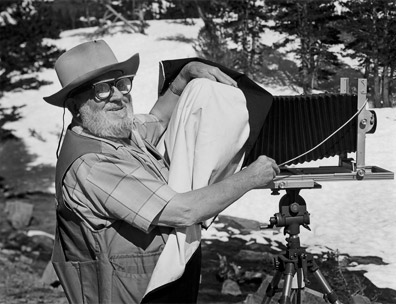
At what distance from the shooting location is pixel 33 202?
7.97 metres

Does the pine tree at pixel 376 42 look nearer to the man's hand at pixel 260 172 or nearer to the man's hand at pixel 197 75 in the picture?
the man's hand at pixel 197 75

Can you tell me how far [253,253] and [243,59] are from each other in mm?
1619

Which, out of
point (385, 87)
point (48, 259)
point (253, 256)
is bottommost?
point (48, 259)

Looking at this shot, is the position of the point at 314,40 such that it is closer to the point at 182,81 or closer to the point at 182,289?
the point at 182,81

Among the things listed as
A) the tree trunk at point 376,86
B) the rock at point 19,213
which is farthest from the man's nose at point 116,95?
the rock at point 19,213

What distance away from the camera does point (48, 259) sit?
22.8 feet

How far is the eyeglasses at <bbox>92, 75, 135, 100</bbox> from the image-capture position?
2164 mm

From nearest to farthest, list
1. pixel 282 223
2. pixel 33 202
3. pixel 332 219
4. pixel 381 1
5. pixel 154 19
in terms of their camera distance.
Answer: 1. pixel 282 223
2. pixel 381 1
3. pixel 332 219
4. pixel 154 19
5. pixel 33 202

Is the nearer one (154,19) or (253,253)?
(253,253)

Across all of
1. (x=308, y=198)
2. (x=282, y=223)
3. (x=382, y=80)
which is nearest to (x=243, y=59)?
(x=308, y=198)

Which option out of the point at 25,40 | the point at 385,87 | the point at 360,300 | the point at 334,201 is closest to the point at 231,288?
the point at 334,201

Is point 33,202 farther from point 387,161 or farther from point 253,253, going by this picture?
point 387,161

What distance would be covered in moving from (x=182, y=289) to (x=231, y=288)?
290 cm

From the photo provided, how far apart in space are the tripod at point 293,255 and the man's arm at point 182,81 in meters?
0.55
